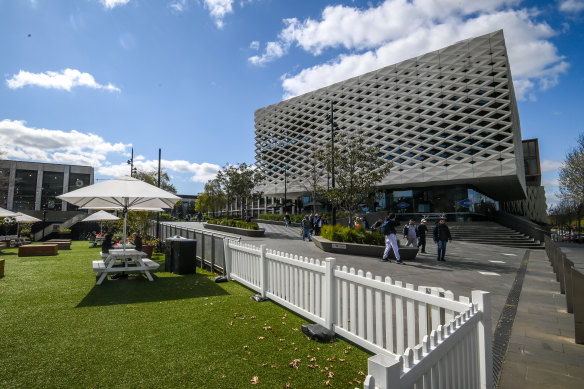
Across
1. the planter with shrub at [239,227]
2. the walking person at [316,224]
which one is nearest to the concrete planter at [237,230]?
the planter with shrub at [239,227]

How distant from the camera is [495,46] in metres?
29.1

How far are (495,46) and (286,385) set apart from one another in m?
37.1

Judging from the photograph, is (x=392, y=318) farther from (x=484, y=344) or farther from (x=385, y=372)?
(x=385, y=372)

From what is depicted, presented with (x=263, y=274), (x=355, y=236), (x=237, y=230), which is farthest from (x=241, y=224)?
(x=263, y=274)

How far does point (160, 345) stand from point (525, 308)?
20.6 ft

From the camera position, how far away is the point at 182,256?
8711 mm

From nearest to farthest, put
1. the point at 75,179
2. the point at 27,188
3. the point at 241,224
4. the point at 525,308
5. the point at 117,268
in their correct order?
the point at 525,308, the point at 117,268, the point at 241,224, the point at 27,188, the point at 75,179

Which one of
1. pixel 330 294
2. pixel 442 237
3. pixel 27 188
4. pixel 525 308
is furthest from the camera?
pixel 27 188

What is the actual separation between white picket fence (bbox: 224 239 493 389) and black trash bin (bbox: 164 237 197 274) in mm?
3088

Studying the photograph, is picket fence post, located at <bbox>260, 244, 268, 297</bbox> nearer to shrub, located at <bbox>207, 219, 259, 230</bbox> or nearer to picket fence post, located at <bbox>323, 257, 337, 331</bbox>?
picket fence post, located at <bbox>323, 257, 337, 331</bbox>

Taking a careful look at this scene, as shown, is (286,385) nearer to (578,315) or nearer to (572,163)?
(578,315)

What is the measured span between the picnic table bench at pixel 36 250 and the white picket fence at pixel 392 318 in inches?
471

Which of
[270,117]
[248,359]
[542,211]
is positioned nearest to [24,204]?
[270,117]

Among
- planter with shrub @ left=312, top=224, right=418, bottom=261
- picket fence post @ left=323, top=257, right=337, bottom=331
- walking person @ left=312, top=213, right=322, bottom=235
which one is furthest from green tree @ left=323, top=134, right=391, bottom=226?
picket fence post @ left=323, top=257, right=337, bottom=331
